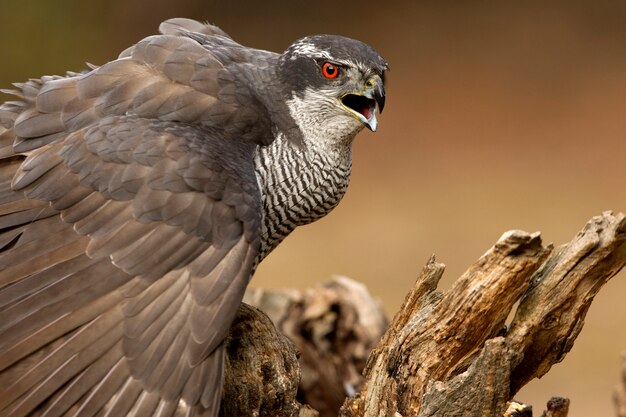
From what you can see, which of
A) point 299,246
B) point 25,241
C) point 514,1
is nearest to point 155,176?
point 25,241

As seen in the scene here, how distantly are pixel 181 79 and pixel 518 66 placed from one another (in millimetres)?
8927

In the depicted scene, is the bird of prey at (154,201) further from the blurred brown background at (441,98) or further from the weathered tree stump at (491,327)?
the blurred brown background at (441,98)

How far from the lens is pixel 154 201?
4301 millimetres

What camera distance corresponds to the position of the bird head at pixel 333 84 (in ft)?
16.1

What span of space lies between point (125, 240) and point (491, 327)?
1564 mm

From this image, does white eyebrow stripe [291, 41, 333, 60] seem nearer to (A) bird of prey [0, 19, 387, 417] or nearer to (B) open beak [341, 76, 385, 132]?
(A) bird of prey [0, 19, 387, 417]

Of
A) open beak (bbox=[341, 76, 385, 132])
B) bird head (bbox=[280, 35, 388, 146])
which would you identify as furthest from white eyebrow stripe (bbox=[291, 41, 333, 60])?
open beak (bbox=[341, 76, 385, 132])

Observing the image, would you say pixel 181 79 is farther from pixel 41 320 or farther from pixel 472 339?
pixel 472 339

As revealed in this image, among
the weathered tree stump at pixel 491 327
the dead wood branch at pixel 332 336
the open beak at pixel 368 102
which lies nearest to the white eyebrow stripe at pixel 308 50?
the open beak at pixel 368 102

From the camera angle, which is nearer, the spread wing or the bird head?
the spread wing

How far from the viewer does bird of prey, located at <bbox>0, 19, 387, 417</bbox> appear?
4.04m

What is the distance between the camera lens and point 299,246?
1173 cm

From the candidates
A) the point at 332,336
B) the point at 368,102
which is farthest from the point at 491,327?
the point at 332,336

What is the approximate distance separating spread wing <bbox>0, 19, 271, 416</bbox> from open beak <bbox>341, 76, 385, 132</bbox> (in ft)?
1.74
